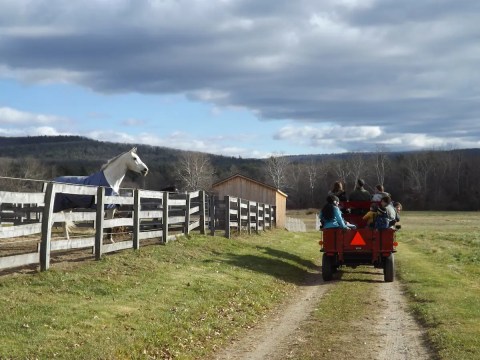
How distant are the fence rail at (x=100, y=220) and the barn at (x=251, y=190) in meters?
20.3

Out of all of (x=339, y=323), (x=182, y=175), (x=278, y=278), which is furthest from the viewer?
(x=182, y=175)

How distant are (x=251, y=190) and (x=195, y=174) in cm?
5263

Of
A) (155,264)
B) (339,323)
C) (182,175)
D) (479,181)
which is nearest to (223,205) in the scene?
(155,264)

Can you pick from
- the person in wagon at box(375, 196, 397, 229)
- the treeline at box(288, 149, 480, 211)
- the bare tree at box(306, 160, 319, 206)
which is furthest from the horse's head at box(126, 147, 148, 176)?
the bare tree at box(306, 160, 319, 206)

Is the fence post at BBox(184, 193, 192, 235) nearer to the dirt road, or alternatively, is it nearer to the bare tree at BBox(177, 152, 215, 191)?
the dirt road

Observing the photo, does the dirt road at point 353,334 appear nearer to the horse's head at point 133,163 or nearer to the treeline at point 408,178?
the horse's head at point 133,163

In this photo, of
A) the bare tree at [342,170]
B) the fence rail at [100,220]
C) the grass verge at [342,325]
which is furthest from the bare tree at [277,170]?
the grass verge at [342,325]

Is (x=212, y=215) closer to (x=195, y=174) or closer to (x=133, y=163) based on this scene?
(x=133, y=163)

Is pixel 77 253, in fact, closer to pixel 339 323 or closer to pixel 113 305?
pixel 113 305

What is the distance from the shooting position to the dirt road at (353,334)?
7.79 meters

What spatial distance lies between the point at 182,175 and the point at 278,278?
89424mm

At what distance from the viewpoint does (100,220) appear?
11930mm

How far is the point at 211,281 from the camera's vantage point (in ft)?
40.1

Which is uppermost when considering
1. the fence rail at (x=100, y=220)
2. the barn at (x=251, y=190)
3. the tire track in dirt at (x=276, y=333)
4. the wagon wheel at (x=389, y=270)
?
the barn at (x=251, y=190)
